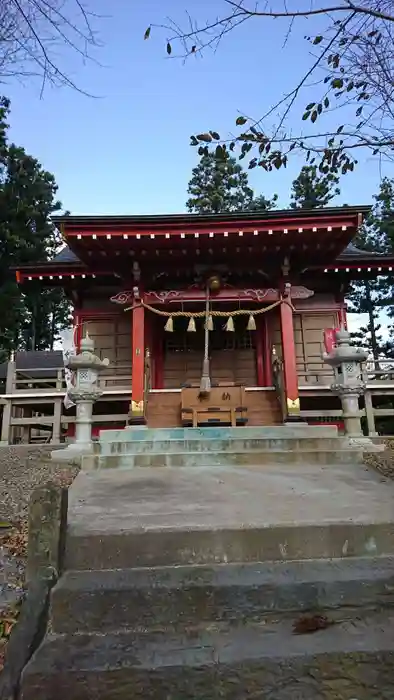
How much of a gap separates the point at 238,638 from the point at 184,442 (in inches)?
151

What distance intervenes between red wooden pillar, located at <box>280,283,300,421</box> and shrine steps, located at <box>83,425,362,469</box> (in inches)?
67.5

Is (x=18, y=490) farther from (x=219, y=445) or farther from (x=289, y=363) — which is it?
(x=289, y=363)

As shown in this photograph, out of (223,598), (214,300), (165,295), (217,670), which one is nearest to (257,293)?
(214,300)

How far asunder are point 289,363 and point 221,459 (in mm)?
3794

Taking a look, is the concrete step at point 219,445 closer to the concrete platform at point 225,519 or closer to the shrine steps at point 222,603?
the concrete platform at point 225,519

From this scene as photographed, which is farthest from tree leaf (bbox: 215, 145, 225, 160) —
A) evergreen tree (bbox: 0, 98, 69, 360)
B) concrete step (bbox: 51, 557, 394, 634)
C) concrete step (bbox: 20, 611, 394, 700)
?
evergreen tree (bbox: 0, 98, 69, 360)

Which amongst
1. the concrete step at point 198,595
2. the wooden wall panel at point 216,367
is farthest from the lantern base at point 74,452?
the wooden wall panel at point 216,367

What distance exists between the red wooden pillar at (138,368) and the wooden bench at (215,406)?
2.91 ft

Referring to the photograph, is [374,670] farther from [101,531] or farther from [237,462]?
[237,462]

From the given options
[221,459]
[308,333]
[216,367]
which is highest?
[308,333]

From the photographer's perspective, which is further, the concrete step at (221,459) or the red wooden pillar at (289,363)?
the red wooden pillar at (289,363)

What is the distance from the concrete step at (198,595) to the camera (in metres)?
2.72

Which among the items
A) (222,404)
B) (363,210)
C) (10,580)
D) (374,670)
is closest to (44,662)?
(10,580)

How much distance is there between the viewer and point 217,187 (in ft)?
92.3
